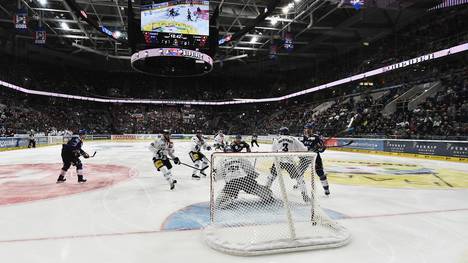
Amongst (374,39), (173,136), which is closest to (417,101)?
(374,39)

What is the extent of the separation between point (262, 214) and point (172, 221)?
153cm

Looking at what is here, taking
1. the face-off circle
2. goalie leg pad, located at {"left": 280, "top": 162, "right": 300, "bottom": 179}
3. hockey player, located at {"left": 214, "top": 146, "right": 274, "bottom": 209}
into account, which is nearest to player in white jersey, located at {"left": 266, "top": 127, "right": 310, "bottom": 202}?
goalie leg pad, located at {"left": 280, "top": 162, "right": 300, "bottom": 179}

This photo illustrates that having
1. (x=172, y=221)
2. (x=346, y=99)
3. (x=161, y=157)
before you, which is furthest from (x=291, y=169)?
(x=346, y=99)

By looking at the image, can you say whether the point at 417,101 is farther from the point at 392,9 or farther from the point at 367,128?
the point at 392,9

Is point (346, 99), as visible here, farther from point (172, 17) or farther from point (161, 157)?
point (161, 157)

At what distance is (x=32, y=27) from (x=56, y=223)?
30779 millimetres

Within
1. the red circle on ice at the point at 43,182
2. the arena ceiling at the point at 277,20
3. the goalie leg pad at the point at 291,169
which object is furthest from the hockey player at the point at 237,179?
the arena ceiling at the point at 277,20

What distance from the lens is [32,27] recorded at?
96.5ft

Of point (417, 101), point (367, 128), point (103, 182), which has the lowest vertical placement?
point (103, 182)

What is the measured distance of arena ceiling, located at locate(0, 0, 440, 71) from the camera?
2406cm

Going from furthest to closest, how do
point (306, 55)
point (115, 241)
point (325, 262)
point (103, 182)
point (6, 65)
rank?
point (306, 55)
point (6, 65)
point (103, 182)
point (115, 241)
point (325, 262)

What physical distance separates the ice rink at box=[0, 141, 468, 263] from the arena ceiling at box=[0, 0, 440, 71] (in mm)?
14285

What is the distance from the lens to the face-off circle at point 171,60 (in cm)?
1663

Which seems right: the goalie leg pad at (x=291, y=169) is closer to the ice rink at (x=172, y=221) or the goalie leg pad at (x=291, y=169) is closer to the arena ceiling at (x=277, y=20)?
the ice rink at (x=172, y=221)
